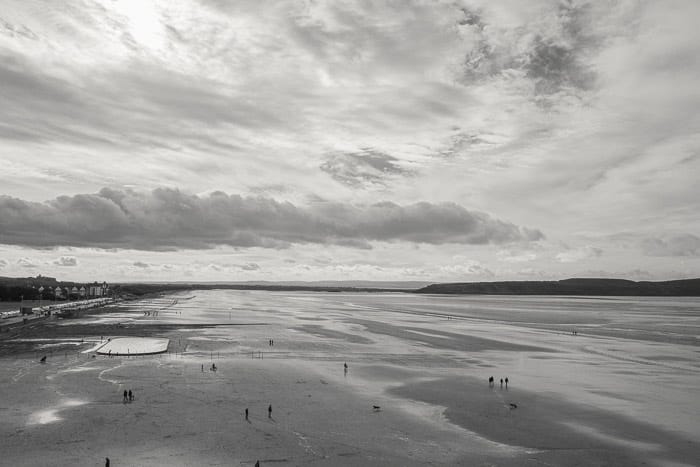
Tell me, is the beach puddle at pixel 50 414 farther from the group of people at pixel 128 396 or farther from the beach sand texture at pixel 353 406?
the group of people at pixel 128 396

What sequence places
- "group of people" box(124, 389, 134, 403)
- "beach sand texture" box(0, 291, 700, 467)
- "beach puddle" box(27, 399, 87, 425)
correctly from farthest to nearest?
"group of people" box(124, 389, 134, 403)
"beach puddle" box(27, 399, 87, 425)
"beach sand texture" box(0, 291, 700, 467)

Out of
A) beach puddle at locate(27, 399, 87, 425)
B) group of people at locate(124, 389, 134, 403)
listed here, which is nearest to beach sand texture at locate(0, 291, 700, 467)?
beach puddle at locate(27, 399, 87, 425)

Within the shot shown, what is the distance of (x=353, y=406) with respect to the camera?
3384 centimetres

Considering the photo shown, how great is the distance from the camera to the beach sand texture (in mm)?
24922

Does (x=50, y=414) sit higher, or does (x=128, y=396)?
(x=128, y=396)

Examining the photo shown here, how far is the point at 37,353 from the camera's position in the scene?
52.3m

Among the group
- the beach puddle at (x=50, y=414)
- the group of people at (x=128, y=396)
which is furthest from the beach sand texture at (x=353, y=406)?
the group of people at (x=128, y=396)

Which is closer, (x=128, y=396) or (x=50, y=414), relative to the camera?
(x=50, y=414)

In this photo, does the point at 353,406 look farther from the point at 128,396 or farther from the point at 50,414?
the point at 50,414

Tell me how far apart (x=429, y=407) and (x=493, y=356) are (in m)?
25.0

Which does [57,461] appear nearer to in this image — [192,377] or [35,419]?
[35,419]

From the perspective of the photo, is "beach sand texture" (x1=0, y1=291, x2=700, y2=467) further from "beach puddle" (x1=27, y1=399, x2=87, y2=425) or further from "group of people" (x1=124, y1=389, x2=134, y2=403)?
"group of people" (x1=124, y1=389, x2=134, y2=403)

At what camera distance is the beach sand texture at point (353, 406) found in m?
24.9

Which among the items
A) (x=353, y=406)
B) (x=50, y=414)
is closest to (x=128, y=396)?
(x=50, y=414)
